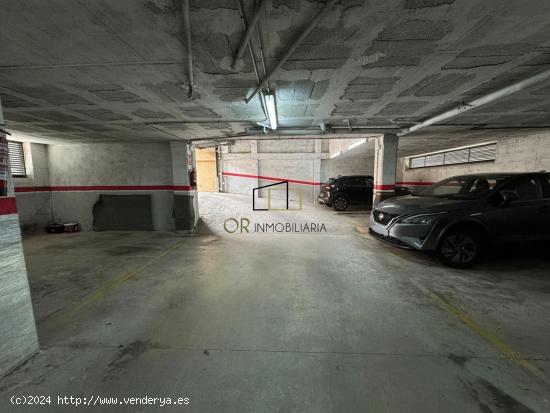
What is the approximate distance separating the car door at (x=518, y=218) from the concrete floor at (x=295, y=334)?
533 millimetres

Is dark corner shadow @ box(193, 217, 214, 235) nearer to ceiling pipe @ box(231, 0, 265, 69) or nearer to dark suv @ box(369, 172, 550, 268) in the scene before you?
dark suv @ box(369, 172, 550, 268)

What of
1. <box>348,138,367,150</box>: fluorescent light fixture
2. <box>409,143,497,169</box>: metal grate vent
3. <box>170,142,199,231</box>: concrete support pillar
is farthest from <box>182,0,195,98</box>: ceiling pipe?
<box>409,143,497,169</box>: metal grate vent

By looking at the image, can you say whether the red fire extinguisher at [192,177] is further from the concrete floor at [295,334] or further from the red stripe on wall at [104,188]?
the concrete floor at [295,334]

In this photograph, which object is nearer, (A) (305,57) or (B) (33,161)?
(A) (305,57)

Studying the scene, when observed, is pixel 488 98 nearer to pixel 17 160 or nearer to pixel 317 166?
pixel 317 166

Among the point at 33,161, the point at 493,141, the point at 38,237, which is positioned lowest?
the point at 38,237

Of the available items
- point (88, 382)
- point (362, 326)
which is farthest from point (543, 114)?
point (88, 382)

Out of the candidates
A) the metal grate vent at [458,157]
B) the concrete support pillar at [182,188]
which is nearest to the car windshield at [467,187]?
the metal grate vent at [458,157]

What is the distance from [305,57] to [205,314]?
113 inches

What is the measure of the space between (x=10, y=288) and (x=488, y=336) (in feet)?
13.2

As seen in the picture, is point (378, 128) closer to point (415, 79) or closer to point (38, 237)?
point (415, 79)

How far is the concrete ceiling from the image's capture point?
1.69 metres

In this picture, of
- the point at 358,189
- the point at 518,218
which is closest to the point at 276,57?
the point at 518,218

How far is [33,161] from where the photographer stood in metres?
6.65
